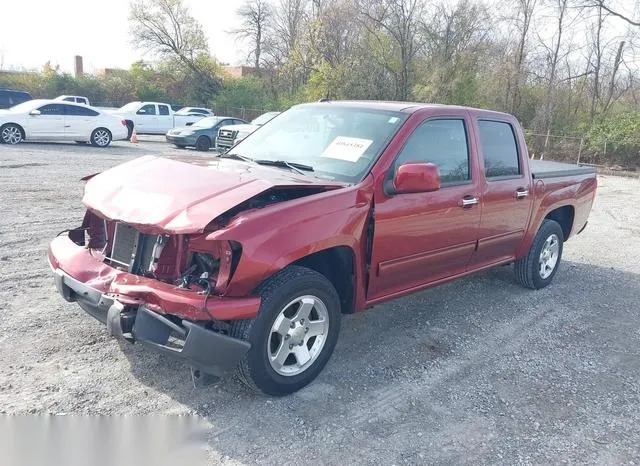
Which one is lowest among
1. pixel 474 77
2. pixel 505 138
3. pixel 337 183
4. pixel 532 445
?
pixel 532 445

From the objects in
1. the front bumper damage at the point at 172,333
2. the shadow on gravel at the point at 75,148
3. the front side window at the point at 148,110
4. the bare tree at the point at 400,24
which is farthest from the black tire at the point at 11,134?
the bare tree at the point at 400,24

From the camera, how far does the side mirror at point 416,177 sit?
3.79m

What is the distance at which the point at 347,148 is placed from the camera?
4176 mm

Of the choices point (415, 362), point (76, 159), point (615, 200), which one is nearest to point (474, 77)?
point (615, 200)

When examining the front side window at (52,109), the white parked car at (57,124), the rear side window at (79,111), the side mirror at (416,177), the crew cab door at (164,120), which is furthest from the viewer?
the crew cab door at (164,120)

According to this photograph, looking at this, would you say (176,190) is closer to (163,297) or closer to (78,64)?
(163,297)

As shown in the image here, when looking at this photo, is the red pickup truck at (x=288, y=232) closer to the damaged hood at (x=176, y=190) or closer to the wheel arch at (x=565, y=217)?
the damaged hood at (x=176, y=190)

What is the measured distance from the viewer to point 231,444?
3049mm

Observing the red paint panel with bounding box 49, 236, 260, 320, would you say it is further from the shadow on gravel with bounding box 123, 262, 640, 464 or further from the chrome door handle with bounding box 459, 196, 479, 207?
the chrome door handle with bounding box 459, 196, 479, 207

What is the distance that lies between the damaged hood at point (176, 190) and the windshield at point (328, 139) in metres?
0.29

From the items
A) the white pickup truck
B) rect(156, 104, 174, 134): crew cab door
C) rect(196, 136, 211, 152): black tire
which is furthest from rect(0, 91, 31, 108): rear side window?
rect(196, 136, 211, 152): black tire

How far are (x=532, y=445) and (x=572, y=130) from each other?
2562cm

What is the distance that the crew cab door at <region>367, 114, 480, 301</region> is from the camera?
13.1 ft

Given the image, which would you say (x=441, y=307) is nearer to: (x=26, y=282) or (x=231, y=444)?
(x=231, y=444)
